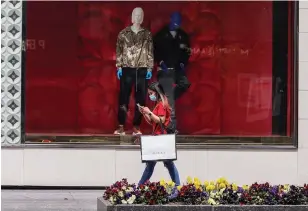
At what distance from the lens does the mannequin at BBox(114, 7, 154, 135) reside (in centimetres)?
1395

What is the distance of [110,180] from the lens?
45.4ft

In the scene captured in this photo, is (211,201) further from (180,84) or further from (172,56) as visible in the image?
(172,56)

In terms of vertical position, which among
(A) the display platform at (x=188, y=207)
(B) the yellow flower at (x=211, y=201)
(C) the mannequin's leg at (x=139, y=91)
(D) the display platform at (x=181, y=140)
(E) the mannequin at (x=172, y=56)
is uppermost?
(E) the mannequin at (x=172, y=56)

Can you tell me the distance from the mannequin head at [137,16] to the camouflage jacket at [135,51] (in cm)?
20

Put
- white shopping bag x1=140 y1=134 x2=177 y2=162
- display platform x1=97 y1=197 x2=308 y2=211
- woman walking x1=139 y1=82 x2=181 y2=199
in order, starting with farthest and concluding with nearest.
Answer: woman walking x1=139 y1=82 x2=181 y2=199 < white shopping bag x1=140 y1=134 x2=177 y2=162 < display platform x1=97 y1=197 x2=308 y2=211

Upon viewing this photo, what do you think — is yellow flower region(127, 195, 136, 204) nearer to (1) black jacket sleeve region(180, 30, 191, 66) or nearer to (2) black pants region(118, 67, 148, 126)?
(2) black pants region(118, 67, 148, 126)

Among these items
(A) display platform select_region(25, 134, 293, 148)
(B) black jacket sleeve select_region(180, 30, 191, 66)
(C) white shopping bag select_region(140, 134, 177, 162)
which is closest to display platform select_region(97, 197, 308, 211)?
(C) white shopping bag select_region(140, 134, 177, 162)

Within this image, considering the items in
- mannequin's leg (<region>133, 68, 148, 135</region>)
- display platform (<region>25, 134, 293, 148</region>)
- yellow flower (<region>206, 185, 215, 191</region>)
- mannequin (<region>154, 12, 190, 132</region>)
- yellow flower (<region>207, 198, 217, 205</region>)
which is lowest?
yellow flower (<region>207, 198, 217, 205</region>)

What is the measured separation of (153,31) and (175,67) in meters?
0.78

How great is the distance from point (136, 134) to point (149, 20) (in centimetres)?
214

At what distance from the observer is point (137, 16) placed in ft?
46.0

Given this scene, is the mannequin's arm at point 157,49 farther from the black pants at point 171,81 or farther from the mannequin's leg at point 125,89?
the mannequin's leg at point 125,89

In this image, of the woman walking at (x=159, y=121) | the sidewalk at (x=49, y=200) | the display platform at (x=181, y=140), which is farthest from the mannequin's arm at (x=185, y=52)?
the sidewalk at (x=49, y=200)

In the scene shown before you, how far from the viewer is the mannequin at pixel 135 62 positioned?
45.8 feet
